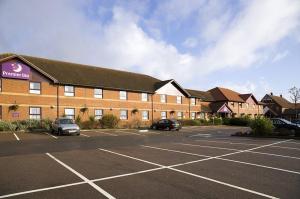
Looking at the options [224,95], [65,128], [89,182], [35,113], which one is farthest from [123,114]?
[89,182]

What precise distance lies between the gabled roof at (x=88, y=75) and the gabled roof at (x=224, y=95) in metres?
20.0

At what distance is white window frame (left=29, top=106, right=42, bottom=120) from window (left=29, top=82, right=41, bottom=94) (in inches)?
63.8

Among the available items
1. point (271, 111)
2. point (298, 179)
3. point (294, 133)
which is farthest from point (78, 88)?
point (271, 111)

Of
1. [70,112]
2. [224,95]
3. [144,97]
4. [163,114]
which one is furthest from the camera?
[224,95]

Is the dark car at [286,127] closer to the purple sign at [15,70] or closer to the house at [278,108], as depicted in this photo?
the purple sign at [15,70]

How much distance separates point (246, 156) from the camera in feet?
41.4

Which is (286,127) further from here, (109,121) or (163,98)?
(163,98)

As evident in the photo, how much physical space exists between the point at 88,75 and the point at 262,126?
2191 centimetres

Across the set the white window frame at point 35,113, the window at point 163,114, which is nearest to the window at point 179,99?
the window at point 163,114

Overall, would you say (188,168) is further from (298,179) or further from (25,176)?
(25,176)

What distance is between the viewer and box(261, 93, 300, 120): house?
83312 mm

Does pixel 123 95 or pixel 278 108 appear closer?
pixel 123 95

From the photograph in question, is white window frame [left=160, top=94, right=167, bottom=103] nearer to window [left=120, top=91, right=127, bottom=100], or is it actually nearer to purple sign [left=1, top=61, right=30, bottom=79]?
window [left=120, top=91, right=127, bottom=100]

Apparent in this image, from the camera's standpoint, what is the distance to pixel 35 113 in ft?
102
